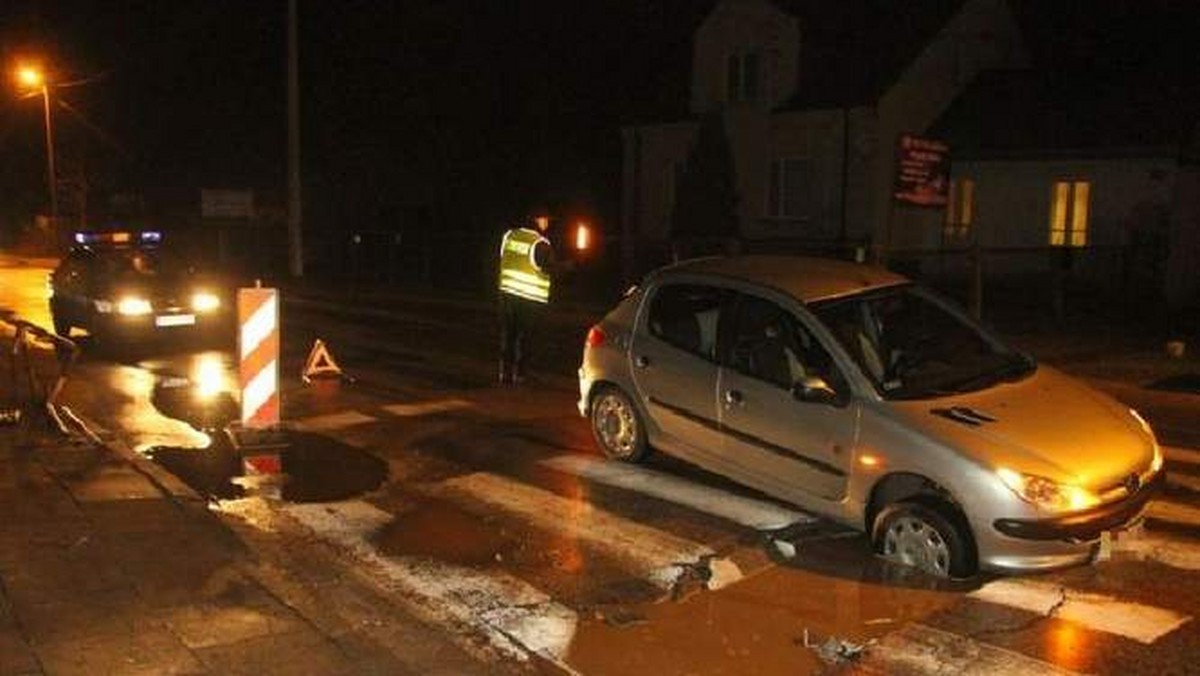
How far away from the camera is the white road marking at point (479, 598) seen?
576 cm

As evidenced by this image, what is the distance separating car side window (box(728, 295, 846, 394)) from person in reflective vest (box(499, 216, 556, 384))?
513cm

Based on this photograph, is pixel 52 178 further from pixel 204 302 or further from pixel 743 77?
pixel 204 302

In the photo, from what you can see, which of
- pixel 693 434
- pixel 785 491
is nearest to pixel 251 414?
pixel 693 434

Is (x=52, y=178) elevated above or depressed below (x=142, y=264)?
above

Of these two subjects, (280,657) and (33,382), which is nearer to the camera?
(280,657)

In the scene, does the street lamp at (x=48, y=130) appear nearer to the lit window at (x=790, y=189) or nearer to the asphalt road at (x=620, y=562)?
the lit window at (x=790, y=189)

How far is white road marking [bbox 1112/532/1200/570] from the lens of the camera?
22.4ft

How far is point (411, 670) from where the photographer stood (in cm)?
530

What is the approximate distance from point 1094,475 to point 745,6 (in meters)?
25.8

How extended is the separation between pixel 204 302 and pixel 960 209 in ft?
57.9

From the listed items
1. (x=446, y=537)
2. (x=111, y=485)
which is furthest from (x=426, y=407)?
(x=446, y=537)

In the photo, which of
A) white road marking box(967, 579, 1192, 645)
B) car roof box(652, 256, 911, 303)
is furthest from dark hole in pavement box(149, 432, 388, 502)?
white road marking box(967, 579, 1192, 645)

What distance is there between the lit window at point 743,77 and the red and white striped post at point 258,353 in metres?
22.5

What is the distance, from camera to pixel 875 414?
6.87m
